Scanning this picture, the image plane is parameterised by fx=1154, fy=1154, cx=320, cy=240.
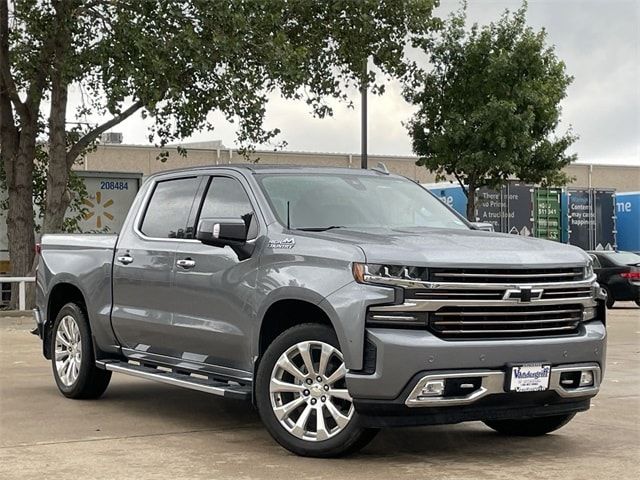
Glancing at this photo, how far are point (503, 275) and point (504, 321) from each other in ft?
0.92

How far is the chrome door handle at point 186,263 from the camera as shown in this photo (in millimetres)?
8344

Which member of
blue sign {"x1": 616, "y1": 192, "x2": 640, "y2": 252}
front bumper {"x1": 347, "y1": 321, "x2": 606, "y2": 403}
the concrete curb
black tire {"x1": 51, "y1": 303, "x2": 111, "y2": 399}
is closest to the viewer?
front bumper {"x1": 347, "y1": 321, "x2": 606, "y2": 403}

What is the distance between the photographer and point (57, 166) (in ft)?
82.7

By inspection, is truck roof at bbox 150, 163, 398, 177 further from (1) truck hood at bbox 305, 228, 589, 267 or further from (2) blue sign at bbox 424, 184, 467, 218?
(2) blue sign at bbox 424, 184, 467, 218

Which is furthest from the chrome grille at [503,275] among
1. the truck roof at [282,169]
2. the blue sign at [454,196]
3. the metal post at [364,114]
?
the blue sign at [454,196]

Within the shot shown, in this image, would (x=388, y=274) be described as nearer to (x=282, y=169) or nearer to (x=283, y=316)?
(x=283, y=316)

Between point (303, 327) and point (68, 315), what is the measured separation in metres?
3.54

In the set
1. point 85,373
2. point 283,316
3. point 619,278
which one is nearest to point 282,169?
point 283,316

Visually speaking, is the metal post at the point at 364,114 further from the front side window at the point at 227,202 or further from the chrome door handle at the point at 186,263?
the chrome door handle at the point at 186,263

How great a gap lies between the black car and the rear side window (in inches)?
763

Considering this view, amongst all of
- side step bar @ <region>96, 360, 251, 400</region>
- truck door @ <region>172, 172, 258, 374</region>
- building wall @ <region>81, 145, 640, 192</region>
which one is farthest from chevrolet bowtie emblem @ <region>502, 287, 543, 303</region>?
building wall @ <region>81, 145, 640, 192</region>

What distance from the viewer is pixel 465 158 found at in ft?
112

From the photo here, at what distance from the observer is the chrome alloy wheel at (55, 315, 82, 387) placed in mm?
9938

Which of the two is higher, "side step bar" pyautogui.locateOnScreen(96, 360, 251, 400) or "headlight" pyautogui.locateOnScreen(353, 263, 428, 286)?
"headlight" pyautogui.locateOnScreen(353, 263, 428, 286)
